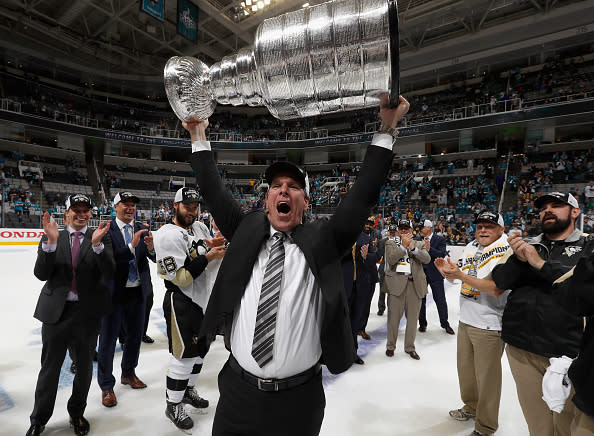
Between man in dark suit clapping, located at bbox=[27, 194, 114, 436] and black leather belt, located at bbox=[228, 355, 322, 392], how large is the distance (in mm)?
1709

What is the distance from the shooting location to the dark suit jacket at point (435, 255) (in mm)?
5383

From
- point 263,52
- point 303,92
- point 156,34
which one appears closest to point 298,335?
point 303,92

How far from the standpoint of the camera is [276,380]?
1.29 metres

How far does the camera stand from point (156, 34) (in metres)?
20.0

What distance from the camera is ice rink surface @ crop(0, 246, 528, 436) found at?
8.46 feet

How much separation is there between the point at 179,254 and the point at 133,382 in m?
1.57

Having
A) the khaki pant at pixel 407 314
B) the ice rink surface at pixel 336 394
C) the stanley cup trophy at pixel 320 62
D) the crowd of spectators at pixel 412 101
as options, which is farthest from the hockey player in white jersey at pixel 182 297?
the crowd of spectators at pixel 412 101

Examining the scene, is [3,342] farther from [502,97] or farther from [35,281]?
[502,97]

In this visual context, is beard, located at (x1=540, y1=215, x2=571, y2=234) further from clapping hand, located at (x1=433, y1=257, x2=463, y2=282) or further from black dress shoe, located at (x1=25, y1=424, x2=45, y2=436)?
black dress shoe, located at (x1=25, y1=424, x2=45, y2=436)

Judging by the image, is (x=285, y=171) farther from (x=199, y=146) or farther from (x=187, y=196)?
(x=187, y=196)

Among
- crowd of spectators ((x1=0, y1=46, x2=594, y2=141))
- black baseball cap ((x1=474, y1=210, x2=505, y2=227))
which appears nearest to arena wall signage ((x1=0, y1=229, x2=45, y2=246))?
crowd of spectators ((x1=0, y1=46, x2=594, y2=141))

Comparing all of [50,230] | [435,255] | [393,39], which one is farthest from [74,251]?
[435,255]

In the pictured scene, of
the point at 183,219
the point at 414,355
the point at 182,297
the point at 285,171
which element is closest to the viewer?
the point at 285,171

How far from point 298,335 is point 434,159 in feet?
73.4
